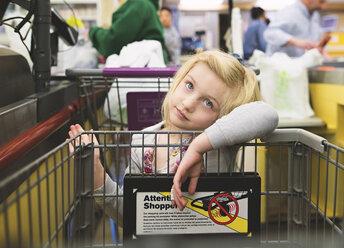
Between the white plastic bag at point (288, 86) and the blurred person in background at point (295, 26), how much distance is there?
2.02 ft

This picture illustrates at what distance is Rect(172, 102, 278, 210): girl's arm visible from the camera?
84 cm

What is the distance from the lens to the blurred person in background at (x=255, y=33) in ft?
18.3

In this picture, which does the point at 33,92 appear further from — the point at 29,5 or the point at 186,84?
the point at 186,84

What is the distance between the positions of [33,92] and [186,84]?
2.46ft

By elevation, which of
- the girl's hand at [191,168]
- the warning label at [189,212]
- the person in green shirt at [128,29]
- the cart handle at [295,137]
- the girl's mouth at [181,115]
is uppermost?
the person in green shirt at [128,29]

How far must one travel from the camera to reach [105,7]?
508cm

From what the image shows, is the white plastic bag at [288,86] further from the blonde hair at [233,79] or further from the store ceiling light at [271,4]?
the store ceiling light at [271,4]

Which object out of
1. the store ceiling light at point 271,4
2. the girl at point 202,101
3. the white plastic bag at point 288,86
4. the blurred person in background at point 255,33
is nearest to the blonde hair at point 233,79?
the girl at point 202,101

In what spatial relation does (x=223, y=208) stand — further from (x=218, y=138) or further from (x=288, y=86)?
(x=288, y=86)

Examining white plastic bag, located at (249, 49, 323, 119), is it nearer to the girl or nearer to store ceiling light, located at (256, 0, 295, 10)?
the girl

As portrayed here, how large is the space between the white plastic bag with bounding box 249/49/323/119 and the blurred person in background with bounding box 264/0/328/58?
2.02 ft

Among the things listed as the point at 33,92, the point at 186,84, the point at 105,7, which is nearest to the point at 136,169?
the point at 186,84

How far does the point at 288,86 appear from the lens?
2406 mm

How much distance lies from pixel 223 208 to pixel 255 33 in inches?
203
